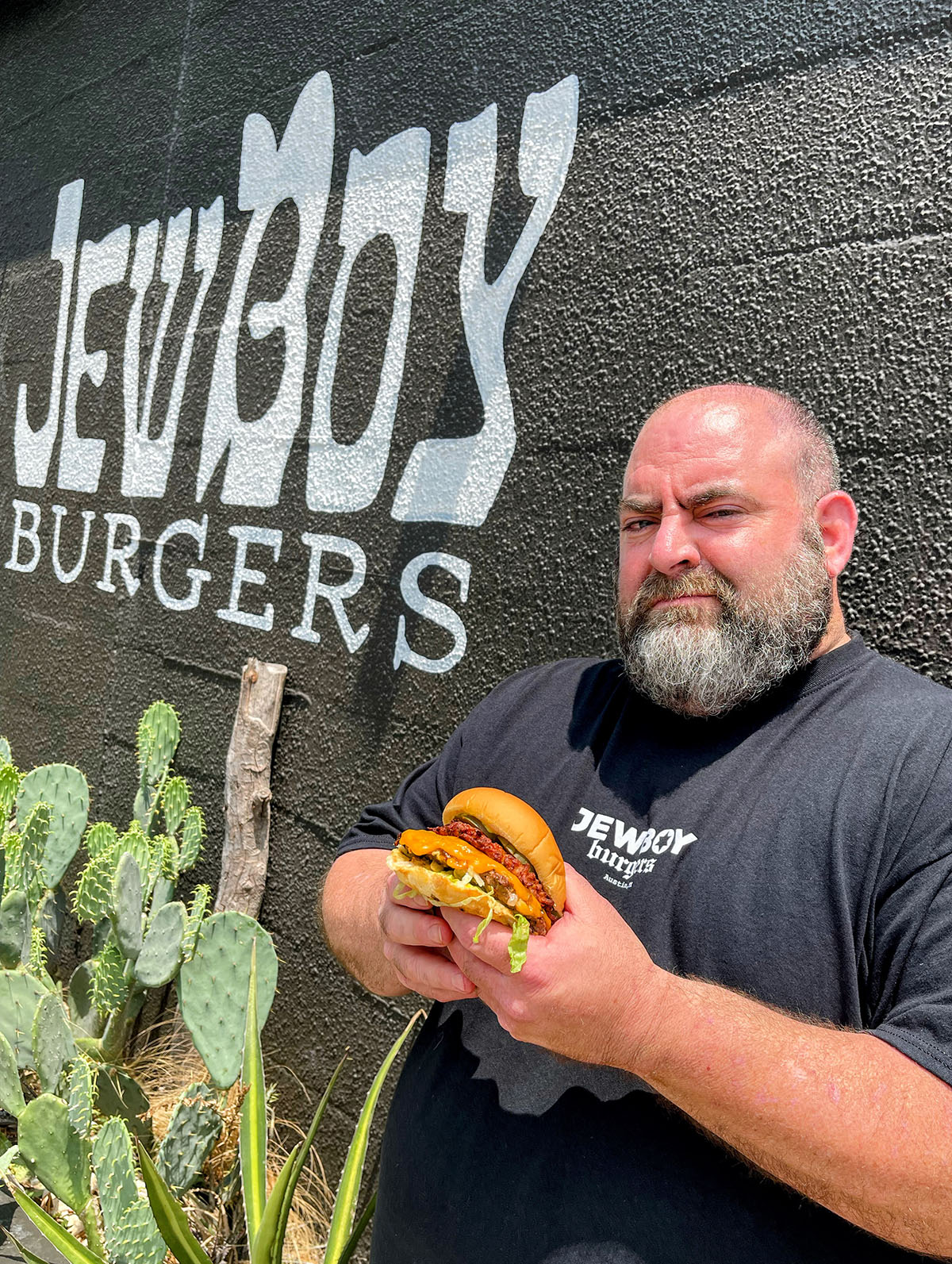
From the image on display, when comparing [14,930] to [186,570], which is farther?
[186,570]

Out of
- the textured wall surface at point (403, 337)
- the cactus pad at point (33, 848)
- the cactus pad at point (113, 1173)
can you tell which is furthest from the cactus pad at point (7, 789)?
the cactus pad at point (113, 1173)

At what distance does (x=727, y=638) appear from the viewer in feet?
4.79

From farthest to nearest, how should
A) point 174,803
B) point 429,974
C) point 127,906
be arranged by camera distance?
point 174,803, point 127,906, point 429,974

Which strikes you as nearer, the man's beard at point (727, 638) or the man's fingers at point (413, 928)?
the man's fingers at point (413, 928)

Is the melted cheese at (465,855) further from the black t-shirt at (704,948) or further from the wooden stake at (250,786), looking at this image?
the wooden stake at (250,786)

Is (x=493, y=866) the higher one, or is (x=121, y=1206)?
(x=493, y=866)

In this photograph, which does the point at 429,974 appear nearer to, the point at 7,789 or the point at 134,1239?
the point at 134,1239

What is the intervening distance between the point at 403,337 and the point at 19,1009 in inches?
78.6

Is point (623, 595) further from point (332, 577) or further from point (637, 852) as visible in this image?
point (332, 577)

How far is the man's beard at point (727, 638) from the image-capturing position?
1.44 meters

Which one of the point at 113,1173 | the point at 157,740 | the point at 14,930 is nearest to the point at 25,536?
the point at 157,740

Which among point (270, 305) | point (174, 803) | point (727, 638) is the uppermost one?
point (270, 305)

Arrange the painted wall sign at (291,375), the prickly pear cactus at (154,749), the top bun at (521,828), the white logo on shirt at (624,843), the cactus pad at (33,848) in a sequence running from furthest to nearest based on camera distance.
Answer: the prickly pear cactus at (154,749) → the cactus pad at (33,848) → the painted wall sign at (291,375) → the white logo on shirt at (624,843) → the top bun at (521,828)

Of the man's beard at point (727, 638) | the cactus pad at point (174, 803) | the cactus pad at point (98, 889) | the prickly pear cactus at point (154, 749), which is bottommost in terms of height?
the cactus pad at point (98, 889)
